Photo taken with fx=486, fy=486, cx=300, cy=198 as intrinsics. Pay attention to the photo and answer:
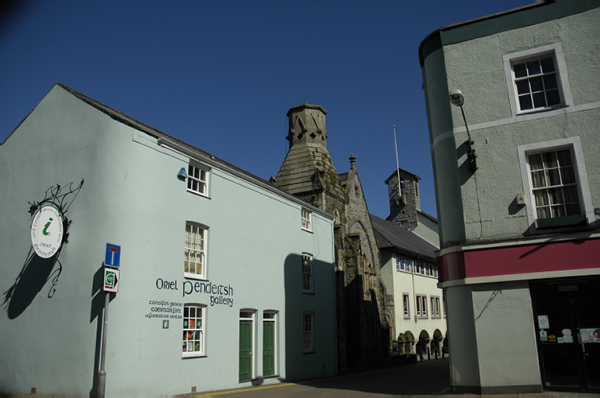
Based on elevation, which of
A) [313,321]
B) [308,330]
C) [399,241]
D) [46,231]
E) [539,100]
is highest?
[399,241]

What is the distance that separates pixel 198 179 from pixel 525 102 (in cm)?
951

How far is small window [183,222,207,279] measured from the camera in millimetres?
14445

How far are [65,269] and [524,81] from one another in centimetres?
1272

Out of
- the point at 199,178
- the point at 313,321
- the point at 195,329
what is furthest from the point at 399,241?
the point at 195,329

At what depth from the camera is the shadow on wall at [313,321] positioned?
61.7 ft

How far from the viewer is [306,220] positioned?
21766 mm

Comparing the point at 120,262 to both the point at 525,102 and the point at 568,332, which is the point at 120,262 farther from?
the point at 525,102

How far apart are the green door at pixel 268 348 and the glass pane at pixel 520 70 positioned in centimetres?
1140

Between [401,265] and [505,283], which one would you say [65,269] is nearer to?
[505,283]

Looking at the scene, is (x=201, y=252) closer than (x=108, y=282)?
No

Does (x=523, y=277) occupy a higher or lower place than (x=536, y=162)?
lower

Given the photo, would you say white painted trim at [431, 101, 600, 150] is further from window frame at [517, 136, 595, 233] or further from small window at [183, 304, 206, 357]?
small window at [183, 304, 206, 357]

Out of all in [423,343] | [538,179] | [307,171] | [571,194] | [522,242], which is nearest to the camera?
[522,242]

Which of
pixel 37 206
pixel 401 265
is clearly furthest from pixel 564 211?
pixel 401 265
